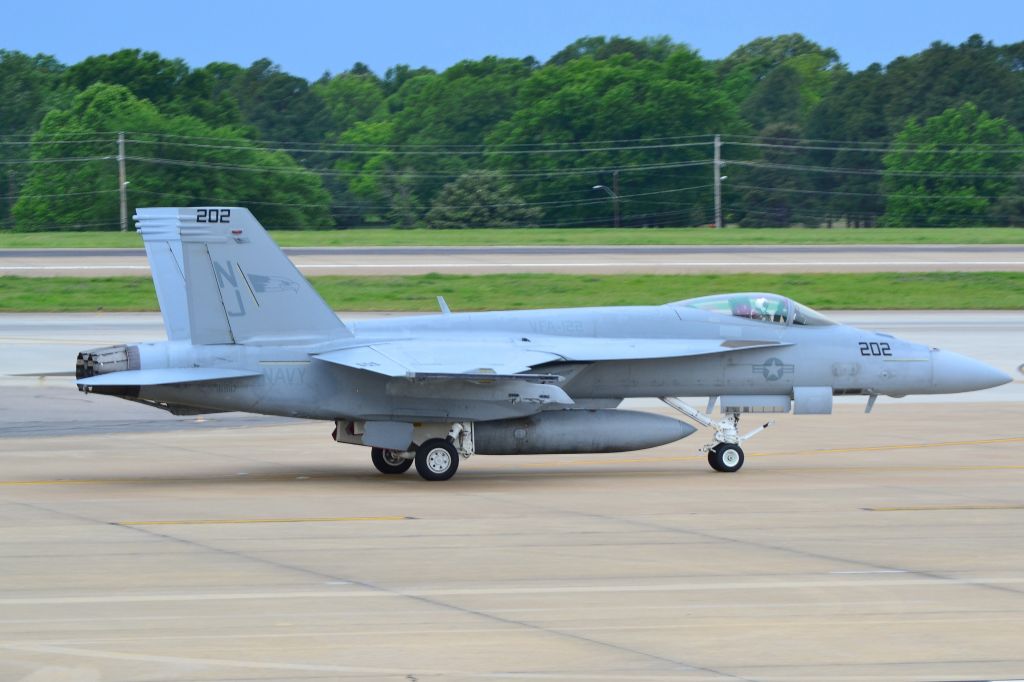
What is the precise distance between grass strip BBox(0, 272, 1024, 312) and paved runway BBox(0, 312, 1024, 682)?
23121 millimetres

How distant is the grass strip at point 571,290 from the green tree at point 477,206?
35.8 meters

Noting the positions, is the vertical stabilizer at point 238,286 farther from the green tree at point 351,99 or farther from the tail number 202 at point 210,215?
the green tree at point 351,99

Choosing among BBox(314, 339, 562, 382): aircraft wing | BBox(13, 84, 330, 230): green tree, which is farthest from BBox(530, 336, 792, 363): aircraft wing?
BBox(13, 84, 330, 230): green tree

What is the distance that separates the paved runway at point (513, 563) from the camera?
9586 mm

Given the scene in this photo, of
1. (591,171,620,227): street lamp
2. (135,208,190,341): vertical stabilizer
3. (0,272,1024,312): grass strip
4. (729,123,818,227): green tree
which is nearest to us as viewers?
(135,208,190,341): vertical stabilizer

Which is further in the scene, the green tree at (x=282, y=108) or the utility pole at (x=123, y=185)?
the green tree at (x=282, y=108)

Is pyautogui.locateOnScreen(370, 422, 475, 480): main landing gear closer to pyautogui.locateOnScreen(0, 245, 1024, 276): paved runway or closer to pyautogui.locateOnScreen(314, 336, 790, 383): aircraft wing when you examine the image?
pyautogui.locateOnScreen(314, 336, 790, 383): aircraft wing

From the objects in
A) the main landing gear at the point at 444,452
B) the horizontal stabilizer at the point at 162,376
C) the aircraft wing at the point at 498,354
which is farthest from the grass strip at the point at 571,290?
the horizontal stabilizer at the point at 162,376

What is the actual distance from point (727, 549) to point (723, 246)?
50.6 meters

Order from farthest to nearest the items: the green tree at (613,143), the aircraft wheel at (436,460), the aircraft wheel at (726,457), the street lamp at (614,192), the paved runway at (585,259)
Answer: the green tree at (613,143) → the street lamp at (614,192) → the paved runway at (585,259) → the aircraft wheel at (726,457) → the aircraft wheel at (436,460)

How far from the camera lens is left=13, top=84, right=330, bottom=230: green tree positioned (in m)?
83.9

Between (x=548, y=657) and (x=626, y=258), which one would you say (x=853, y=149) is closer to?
(x=626, y=258)

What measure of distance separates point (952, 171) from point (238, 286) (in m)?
80.0

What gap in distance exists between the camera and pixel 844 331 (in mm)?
19922
